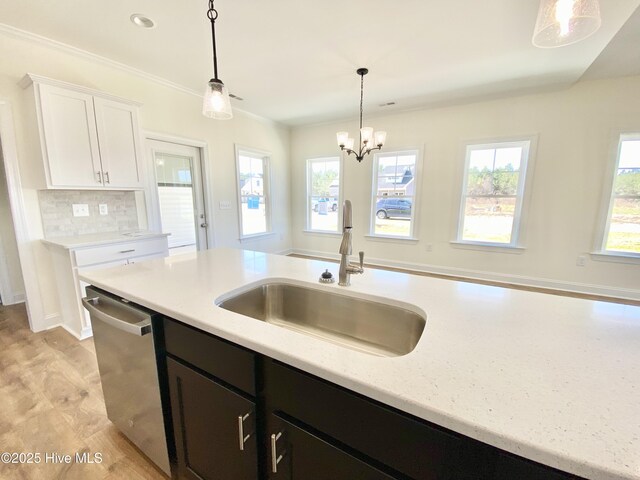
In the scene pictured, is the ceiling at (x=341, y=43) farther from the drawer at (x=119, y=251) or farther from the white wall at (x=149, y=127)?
the drawer at (x=119, y=251)

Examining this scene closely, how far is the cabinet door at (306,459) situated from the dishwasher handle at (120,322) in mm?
601

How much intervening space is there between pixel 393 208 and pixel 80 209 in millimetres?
4313

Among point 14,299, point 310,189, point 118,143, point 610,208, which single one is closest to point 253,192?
point 310,189

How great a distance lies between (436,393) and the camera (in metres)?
0.56

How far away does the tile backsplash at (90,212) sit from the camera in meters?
2.56

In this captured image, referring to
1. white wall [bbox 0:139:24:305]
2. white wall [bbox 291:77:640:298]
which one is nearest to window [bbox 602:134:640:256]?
white wall [bbox 291:77:640:298]

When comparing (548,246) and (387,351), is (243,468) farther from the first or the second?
(548,246)

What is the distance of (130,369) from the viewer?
3.97 ft

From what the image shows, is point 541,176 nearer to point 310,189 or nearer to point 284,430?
point 310,189

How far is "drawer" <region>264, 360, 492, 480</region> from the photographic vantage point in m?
0.54

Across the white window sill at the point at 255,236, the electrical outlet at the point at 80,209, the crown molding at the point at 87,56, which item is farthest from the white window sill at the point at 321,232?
the electrical outlet at the point at 80,209

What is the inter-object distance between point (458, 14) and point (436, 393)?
279 cm

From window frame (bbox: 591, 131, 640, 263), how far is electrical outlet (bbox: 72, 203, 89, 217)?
6065 mm

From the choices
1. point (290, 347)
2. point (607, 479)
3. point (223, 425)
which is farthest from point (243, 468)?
point (607, 479)
